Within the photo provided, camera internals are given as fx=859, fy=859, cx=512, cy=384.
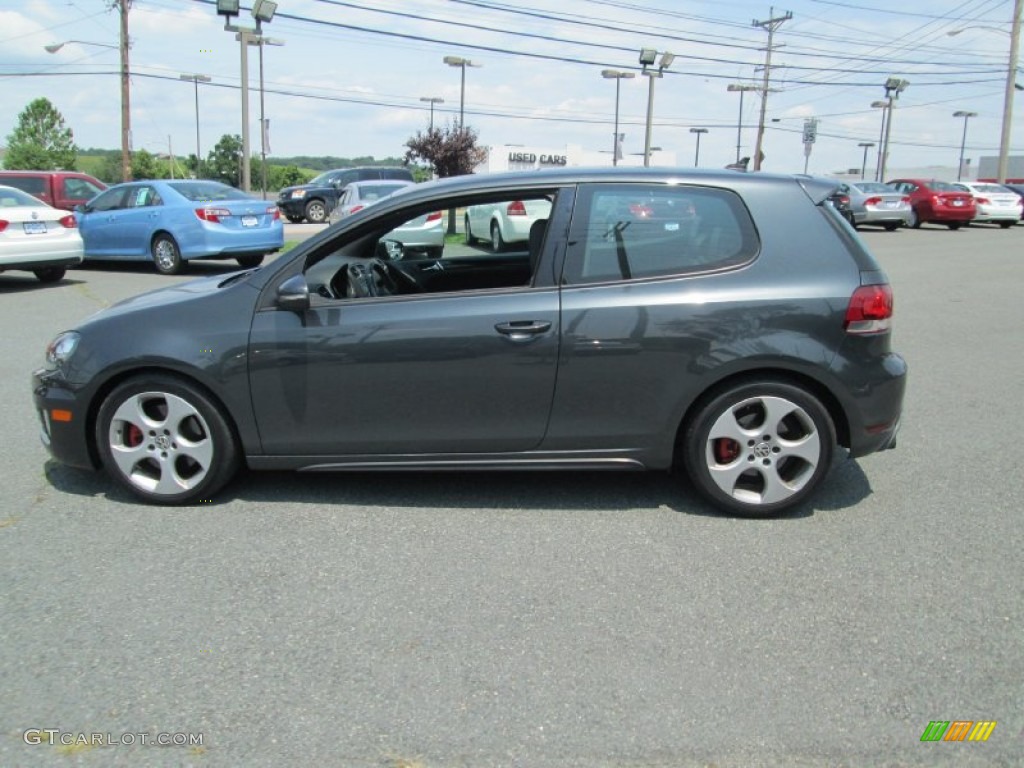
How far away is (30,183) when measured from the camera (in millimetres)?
17984

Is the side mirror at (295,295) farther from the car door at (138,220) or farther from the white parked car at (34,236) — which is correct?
the car door at (138,220)

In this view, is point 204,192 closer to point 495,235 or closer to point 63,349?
point 495,235

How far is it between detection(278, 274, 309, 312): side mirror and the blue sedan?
10257mm

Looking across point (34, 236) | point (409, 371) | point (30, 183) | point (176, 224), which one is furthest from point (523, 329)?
point (30, 183)

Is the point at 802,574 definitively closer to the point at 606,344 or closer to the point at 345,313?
the point at 606,344

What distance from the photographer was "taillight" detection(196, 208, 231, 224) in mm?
13445

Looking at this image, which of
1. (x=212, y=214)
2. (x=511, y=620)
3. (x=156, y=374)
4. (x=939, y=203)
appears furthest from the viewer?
(x=939, y=203)

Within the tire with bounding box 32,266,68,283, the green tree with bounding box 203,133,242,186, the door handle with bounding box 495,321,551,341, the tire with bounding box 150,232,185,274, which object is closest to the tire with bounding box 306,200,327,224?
the tire with bounding box 150,232,185,274

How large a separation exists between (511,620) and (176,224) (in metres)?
12.1

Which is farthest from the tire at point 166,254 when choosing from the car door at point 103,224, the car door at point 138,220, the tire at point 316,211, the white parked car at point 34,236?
the tire at point 316,211

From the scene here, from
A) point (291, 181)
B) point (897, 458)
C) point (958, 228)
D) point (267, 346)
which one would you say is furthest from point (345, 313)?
point (291, 181)

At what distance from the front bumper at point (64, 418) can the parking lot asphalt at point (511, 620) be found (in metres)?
0.23

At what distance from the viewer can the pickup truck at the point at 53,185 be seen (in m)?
17.9

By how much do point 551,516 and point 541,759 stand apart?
1.76m
